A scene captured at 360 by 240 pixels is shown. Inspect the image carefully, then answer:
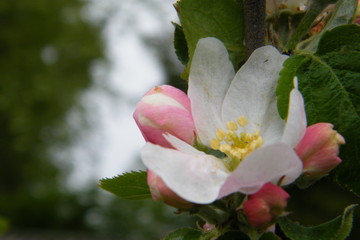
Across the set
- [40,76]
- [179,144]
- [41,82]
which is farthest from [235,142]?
[40,76]

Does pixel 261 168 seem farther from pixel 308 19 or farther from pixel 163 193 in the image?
pixel 308 19

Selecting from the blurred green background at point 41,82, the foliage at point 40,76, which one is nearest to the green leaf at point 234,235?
the blurred green background at point 41,82

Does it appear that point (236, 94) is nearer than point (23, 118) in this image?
Yes

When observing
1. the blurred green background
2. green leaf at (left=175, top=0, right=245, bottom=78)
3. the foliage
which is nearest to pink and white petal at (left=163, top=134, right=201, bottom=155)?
green leaf at (left=175, top=0, right=245, bottom=78)

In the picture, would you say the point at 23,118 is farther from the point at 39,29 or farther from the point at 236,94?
the point at 236,94

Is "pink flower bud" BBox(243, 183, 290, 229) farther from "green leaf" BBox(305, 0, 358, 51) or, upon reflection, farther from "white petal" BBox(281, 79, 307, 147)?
"green leaf" BBox(305, 0, 358, 51)

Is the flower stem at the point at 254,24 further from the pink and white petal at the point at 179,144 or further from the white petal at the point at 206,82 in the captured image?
the pink and white petal at the point at 179,144

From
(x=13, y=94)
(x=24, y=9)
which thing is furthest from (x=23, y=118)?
(x=24, y=9)
